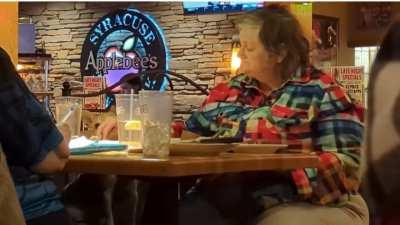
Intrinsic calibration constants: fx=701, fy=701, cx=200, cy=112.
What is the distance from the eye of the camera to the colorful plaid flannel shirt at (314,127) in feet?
6.85

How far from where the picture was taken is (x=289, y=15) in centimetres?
246

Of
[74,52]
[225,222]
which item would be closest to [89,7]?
[74,52]

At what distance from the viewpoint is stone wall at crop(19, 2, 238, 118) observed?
727cm

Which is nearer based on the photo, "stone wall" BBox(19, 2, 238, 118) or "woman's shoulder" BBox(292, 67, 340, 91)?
"woman's shoulder" BBox(292, 67, 340, 91)

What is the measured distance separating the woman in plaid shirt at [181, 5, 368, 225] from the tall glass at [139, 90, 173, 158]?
1.05 ft

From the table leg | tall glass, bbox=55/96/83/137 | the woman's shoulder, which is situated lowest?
the table leg

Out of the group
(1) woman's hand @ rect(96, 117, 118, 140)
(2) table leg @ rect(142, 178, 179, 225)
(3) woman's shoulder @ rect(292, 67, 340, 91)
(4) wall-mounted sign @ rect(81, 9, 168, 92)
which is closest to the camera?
(2) table leg @ rect(142, 178, 179, 225)

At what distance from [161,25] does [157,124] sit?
5982mm

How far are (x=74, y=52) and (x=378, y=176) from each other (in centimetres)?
753

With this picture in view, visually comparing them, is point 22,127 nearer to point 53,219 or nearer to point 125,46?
point 53,219

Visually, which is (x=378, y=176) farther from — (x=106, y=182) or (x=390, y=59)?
(x=106, y=182)

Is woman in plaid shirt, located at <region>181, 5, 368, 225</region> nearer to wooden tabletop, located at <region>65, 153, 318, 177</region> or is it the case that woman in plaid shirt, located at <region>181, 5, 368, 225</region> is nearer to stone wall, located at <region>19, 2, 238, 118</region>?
wooden tabletop, located at <region>65, 153, 318, 177</region>

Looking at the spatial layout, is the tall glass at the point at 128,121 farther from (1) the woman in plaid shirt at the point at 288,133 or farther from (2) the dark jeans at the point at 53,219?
(2) the dark jeans at the point at 53,219

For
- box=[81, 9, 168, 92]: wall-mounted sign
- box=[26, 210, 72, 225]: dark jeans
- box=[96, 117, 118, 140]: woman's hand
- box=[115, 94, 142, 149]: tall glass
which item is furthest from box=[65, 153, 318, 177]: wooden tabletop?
box=[81, 9, 168, 92]: wall-mounted sign
